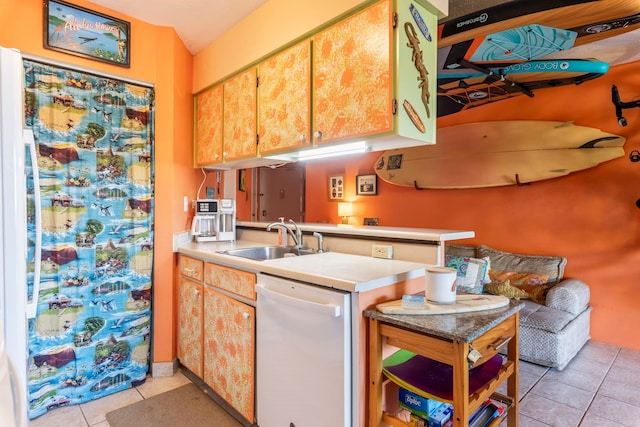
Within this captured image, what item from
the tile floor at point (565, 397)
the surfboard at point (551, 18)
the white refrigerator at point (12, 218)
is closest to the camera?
the white refrigerator at point (12, 218)

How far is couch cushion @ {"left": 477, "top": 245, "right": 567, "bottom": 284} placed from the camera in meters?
3.27

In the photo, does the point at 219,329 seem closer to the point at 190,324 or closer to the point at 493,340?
the point at 190,324

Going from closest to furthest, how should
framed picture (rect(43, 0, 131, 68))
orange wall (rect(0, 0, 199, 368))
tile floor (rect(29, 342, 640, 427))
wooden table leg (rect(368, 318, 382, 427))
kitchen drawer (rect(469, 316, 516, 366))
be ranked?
kitchen drawer (rect(469, 316, 516, 366)), wooden table leg (rect(368, 318, 382, 427)), tile floor (rect(29, 342, 640, 427)), framed picture (rect(43, 0, 131, 68)), orange wall (rect(0, 0, 199, 368))

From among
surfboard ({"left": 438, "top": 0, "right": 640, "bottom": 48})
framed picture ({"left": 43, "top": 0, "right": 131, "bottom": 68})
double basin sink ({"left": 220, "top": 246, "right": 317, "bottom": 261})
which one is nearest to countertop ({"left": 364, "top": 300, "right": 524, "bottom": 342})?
double basin sink ({"left": 220, "top": 246, "right": 317, "bottom": 261})

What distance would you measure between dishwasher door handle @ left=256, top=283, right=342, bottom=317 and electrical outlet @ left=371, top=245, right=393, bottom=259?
66cm

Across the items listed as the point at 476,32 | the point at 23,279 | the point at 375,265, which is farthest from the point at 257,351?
the point at 476,32

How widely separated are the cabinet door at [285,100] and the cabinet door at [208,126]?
520 mm

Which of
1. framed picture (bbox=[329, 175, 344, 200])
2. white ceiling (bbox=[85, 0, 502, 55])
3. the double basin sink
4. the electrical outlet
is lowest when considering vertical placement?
the double basin sink

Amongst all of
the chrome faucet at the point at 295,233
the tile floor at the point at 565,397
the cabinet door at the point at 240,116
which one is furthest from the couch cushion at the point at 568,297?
the cabinet door at the point at 240,116

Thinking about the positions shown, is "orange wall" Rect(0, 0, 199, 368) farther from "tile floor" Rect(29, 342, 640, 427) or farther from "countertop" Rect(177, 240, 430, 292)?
"countertop" Rect(177, 240, 430, 292)

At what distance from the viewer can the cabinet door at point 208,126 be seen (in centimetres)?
271

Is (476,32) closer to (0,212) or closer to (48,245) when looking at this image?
(0,212)

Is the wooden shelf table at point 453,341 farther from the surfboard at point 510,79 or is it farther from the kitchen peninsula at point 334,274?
the surfboard at point 510,79

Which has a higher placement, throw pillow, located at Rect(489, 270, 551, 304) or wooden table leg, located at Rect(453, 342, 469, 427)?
wooden table leg, located at Rect(453, 342, 469, 427)
